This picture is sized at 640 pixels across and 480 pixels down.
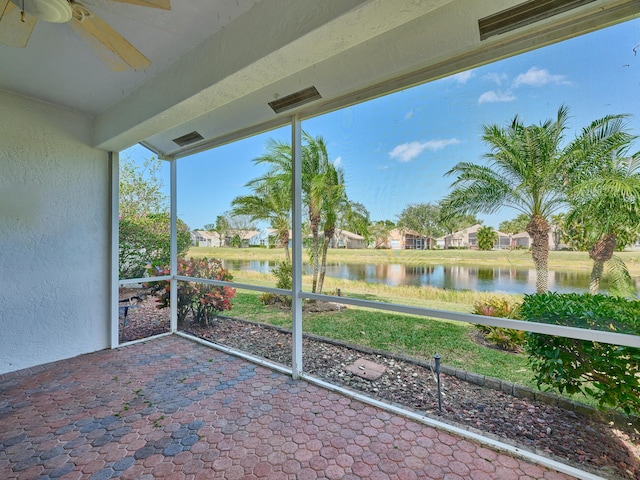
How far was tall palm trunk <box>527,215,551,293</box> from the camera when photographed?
1893 millimetres

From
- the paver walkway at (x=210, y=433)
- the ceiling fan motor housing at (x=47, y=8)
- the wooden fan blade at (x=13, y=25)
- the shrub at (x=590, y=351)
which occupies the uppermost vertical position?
the wooden fan blade at (x=13, y=25)

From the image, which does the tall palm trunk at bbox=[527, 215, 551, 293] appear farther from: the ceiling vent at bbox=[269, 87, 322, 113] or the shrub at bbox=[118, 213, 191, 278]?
the shrub at bbox=[118, 213, 191, 278]

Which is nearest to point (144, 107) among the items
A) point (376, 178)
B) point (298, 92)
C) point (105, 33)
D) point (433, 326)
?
point (105, 33)

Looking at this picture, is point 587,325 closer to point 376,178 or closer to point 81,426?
point 376,178

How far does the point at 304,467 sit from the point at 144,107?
10.8 feet

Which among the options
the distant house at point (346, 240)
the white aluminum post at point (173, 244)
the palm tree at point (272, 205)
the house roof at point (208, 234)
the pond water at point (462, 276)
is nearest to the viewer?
the pond water at point (462, 276)

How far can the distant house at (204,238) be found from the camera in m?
4.07

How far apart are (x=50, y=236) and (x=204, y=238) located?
Answer: 65.5 inches

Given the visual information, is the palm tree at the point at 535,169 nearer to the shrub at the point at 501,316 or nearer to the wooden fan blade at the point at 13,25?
the shrub at the point at 501,316

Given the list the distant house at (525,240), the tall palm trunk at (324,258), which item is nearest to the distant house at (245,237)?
the tall palm trunk at (324,258)

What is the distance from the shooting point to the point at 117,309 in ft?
12.1

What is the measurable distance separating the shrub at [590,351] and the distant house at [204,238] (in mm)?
3645

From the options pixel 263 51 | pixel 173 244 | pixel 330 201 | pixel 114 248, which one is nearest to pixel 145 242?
pixel 173 244

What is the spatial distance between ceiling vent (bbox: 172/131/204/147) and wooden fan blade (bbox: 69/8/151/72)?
1.54 m
